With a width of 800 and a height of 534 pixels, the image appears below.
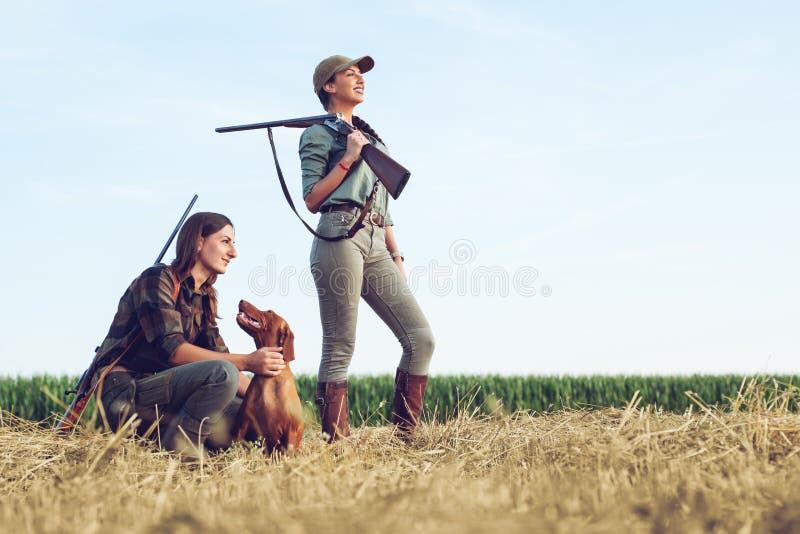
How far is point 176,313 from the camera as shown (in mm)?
4398

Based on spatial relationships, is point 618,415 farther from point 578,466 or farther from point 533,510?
point 533,510

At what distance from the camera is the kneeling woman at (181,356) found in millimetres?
4379

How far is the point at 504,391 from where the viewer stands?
42.3ft

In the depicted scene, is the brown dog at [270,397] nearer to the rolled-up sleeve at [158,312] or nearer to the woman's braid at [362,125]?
the rolled-up sleeve at [158,312]

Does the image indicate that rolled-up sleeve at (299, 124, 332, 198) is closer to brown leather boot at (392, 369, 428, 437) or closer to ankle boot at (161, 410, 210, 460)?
brown leather boot at (392, 369, 428, 437)

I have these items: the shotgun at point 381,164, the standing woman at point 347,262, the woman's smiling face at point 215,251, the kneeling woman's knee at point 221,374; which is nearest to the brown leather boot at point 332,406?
the standing woman at point 347,262

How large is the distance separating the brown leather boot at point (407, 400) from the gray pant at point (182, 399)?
1.23 m

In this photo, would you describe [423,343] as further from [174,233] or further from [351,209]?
[174,233]

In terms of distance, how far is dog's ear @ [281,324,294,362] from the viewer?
4371 mm

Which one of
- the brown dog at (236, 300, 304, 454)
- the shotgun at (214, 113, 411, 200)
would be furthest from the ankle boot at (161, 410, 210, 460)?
the shotgun at (214, 113, 411, 200)

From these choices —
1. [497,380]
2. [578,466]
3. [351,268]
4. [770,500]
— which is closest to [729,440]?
[578,466]

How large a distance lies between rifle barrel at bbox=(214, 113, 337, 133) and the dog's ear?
1512 millimetres

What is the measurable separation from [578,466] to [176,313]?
2.31 meters

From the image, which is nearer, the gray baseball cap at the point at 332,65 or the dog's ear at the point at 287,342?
the dog's ear at the point at 287,342
